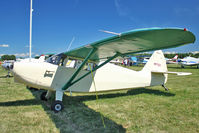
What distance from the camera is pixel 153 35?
2.37 metres

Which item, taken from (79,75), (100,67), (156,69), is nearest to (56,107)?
(79,75)

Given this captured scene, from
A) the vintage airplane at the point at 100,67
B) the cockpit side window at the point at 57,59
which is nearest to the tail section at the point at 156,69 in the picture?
the vintage airplane at the point at 100,67

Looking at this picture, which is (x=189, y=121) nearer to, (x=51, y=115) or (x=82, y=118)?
(x=82, y=118)

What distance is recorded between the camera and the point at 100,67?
4770 millimetres

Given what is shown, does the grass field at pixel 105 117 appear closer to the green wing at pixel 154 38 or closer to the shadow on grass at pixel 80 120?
the shadow on grass at pixel 80 120

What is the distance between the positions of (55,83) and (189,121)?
3.91 metres

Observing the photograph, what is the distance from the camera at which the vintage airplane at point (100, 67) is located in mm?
2504

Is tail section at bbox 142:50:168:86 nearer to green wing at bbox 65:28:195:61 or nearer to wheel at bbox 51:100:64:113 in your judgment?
green wing at bbox 65:28:195:61

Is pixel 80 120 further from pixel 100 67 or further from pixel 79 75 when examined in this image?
pixel 100 67

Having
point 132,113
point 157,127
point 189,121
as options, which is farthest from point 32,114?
point 189,121

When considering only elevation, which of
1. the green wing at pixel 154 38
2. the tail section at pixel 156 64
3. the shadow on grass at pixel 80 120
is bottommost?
the shadow on grass at pixel 80 120

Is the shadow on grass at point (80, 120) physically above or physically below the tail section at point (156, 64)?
below

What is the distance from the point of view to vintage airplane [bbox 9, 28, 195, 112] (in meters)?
2.50

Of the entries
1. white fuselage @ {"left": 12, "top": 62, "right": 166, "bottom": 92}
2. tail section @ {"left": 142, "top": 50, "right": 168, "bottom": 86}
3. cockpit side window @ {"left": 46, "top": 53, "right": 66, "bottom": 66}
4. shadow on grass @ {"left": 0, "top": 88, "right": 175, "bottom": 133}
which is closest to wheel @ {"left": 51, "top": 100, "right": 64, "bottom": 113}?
shadow on grass @ {"left": 0, "top": 88, "right": 175, "bottom": 133}
